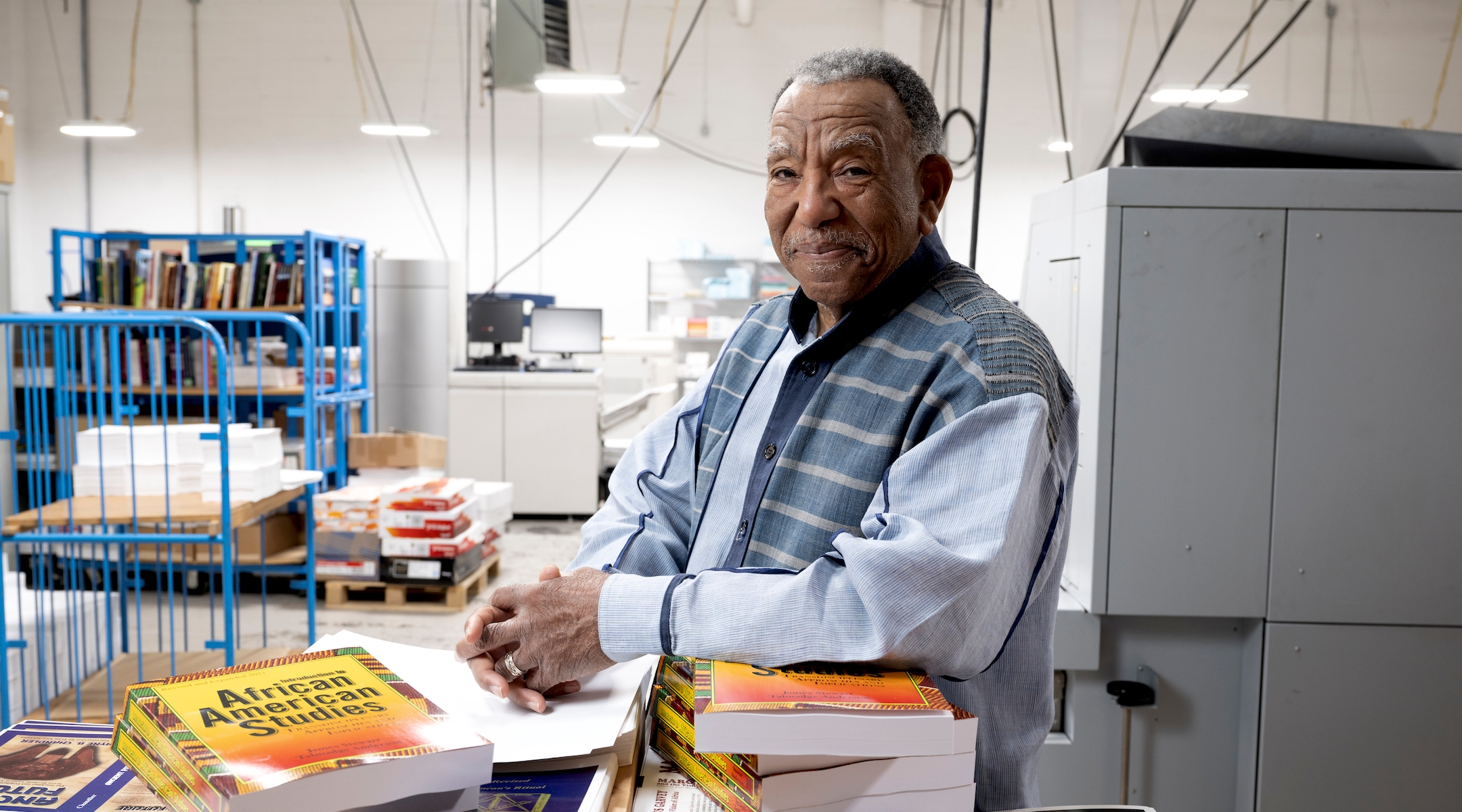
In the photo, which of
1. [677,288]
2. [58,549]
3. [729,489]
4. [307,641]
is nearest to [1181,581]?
[729,489]

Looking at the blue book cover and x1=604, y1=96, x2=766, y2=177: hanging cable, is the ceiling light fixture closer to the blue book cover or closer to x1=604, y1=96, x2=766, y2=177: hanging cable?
x1=604, y1=96, x2=766, y2=177: hanging cable

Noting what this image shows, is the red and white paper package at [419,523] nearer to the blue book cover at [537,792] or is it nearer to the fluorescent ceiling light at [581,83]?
the fluorescent ceiling light at [581,83]

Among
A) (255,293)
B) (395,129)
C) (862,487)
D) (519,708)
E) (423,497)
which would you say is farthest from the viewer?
(395,129)

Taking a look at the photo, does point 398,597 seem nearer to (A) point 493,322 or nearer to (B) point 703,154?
(A) point 493,322

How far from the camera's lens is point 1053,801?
181cm

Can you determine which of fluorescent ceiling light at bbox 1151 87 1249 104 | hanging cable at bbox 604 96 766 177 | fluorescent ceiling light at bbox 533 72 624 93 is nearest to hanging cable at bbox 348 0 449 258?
hanging cable at bbox 604 96 766 177

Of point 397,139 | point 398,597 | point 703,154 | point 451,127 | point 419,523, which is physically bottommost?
point 398,597

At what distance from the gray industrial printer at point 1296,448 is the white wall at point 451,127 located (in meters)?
7.62

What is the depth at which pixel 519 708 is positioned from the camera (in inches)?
35.2

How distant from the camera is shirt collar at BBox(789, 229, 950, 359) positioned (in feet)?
3.50

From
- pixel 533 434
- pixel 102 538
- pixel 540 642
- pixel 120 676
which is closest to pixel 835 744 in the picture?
pixel 540 642

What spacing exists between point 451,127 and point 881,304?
8.89m

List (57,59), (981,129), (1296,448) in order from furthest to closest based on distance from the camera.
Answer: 1. (57,59)
2. (981,129)
3. (1296,448)

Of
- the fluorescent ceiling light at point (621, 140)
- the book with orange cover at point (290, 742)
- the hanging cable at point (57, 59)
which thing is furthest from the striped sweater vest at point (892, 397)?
the hanging cable at point (57, 59)
